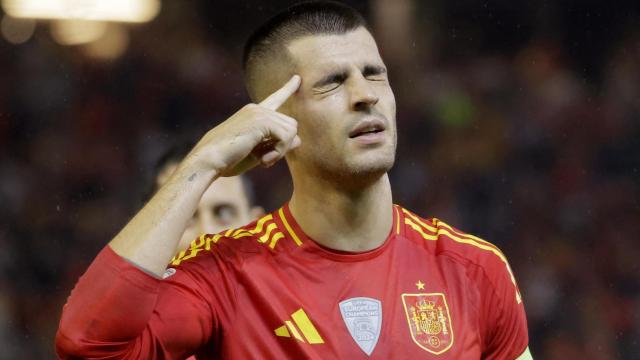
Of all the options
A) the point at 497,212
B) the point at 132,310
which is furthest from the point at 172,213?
the point at 497,212

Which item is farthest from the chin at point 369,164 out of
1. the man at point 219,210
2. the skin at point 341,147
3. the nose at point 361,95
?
the man at point 219,210

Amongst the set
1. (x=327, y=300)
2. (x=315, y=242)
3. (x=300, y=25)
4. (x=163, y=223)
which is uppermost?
(x=300, y=25)

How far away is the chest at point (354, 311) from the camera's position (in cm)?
242

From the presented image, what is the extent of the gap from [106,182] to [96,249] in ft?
1.56

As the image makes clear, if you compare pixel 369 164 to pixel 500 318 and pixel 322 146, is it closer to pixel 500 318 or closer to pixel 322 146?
pixel 322 146

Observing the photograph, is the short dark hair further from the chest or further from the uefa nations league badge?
the uefa nations league badge

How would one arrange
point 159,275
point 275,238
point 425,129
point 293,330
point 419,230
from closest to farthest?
point 159,275 < point 293,330 < point 275,238 < point 419,230 < point 425,129

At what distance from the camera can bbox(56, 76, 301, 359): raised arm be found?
214 cm

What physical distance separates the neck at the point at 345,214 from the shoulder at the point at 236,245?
10 centimetres

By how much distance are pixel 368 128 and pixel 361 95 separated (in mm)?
87

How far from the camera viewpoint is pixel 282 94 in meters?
2.53

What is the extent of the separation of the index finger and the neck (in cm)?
24

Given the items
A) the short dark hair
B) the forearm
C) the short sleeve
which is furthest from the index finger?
the short sleeve

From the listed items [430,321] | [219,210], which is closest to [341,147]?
[430,321]
